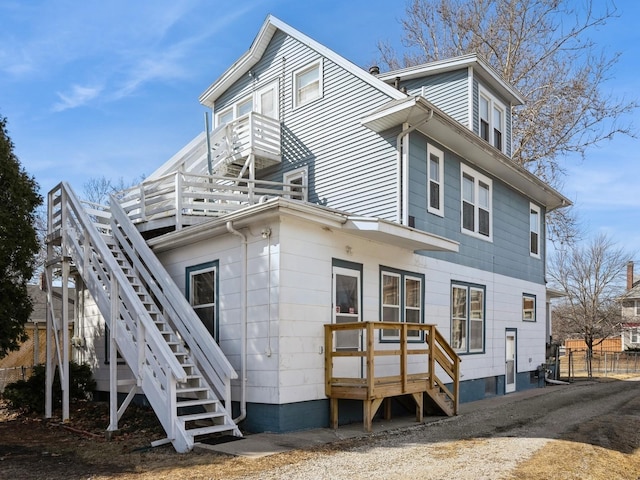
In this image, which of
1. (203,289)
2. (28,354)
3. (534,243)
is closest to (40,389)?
(203,289)

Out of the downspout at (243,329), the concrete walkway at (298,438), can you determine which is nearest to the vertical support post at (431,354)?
the concrete walkway at (298,438)

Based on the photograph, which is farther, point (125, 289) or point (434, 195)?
point (434, 195)

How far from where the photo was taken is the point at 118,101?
18.0 metres

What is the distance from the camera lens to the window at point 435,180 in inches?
486

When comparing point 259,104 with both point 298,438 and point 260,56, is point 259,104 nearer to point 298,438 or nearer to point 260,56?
point 260,56

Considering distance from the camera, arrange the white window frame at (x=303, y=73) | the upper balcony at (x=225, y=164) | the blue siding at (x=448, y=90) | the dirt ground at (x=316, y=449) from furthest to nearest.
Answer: the blue siding at (x=448, y=90) < the white window frame at (x=303, y=73) < the upper balcony at (x=225, y=164) < the dirt ground at (x=316, y=449)

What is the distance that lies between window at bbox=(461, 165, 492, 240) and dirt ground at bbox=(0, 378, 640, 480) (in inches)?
173

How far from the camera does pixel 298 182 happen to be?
14.3 m

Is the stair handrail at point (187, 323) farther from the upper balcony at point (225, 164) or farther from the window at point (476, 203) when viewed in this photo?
the window at point (476, 203)

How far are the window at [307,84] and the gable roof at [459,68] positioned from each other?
6.03 ft

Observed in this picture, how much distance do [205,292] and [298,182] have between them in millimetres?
4635

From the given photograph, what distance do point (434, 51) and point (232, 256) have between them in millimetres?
18097

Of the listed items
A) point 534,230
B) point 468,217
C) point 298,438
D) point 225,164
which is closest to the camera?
point 298,438

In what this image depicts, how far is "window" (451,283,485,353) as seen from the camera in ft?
43.4
